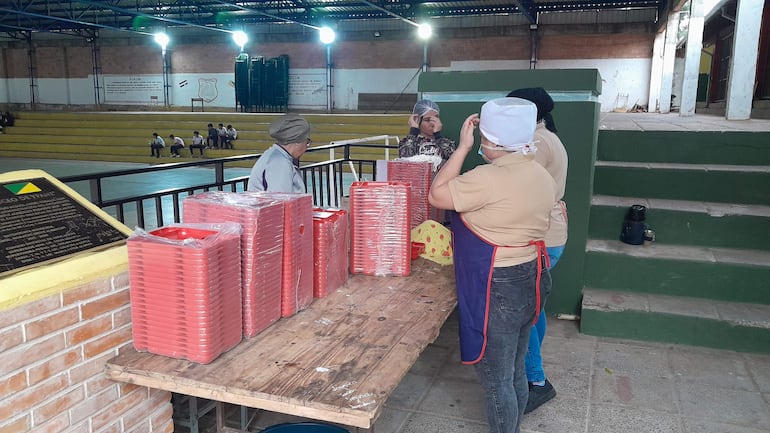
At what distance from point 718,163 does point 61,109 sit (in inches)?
1125

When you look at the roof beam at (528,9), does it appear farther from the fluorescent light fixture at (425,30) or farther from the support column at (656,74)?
the support column at (656,74)

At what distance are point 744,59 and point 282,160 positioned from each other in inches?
291

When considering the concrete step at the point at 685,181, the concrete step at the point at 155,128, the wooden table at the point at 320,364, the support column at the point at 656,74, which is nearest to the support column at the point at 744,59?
the concrete step at the point at 685,181

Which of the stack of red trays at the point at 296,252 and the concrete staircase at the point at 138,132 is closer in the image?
the stack of red trays at the point at 296,252

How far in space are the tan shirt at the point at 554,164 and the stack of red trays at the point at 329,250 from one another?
3.10 ft

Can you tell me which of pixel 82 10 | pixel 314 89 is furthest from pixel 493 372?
pixel 82 10

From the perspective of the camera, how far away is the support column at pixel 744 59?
7441 mm

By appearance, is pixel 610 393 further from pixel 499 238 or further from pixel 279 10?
pixel 279 10

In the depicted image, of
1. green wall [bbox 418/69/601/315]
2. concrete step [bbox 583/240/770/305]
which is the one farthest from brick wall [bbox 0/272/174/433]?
concrete step [bbox 583/240/770/305]

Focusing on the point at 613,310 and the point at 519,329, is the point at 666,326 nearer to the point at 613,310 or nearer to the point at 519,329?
the point at 613,310

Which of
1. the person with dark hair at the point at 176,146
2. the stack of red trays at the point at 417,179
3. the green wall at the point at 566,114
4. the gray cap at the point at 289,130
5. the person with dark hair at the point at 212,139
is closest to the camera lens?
the gray cap at the point at 289,130

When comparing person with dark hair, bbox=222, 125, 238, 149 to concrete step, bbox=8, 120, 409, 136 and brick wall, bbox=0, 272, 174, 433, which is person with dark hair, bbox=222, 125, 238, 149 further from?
brick wall, bbox=0, 272, 174, 433

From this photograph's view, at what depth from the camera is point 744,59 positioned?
25.1ft

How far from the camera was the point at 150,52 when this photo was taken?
24922mm
